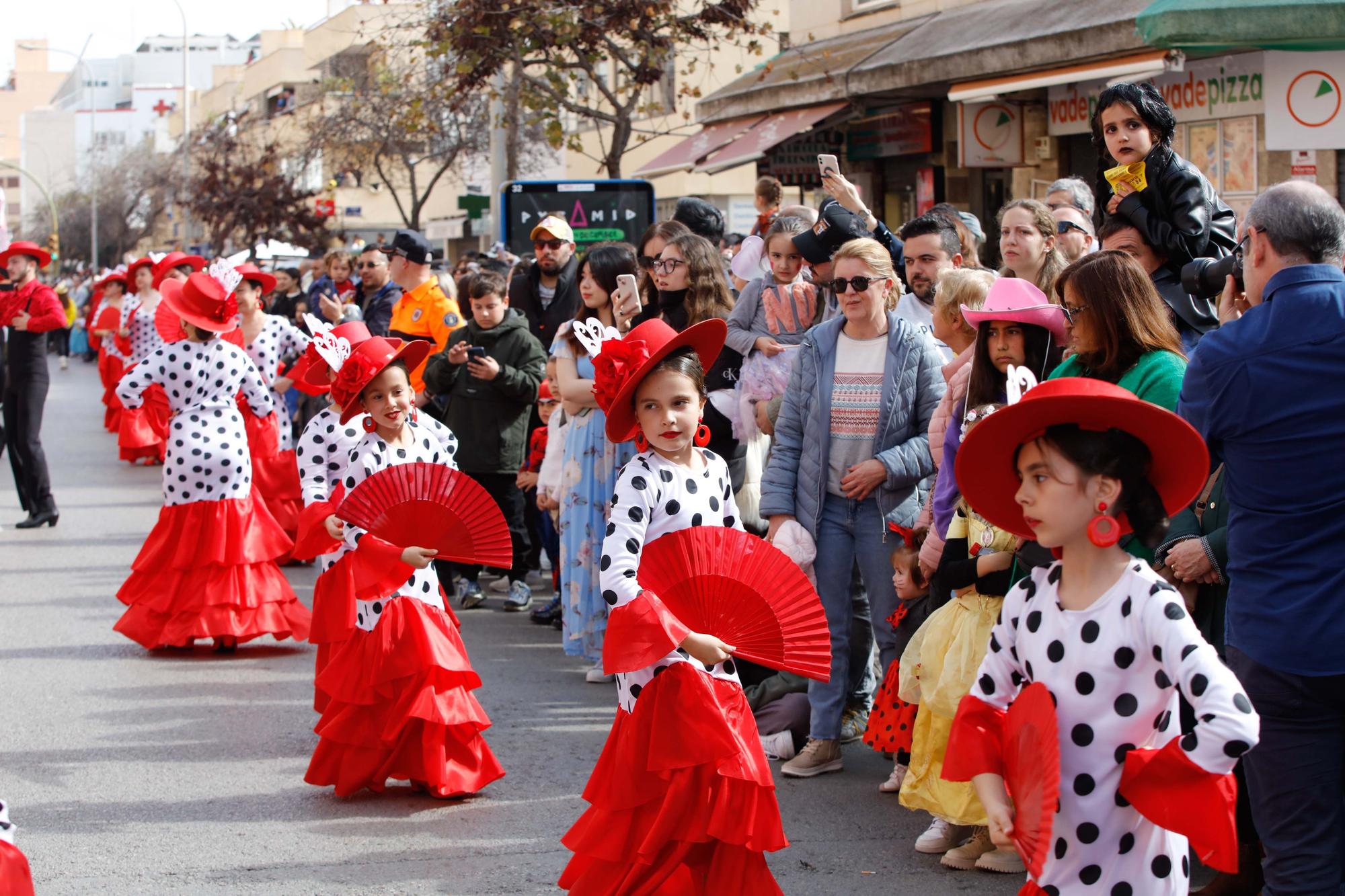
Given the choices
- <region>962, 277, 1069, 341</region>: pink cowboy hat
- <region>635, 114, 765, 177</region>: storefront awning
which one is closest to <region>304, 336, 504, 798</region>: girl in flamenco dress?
<region>962, 277, 1069, 341</region>: pink cowboy hat

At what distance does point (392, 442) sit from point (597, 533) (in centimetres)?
195

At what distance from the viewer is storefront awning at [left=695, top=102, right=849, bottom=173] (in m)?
17.2

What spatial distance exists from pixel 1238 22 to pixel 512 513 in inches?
220

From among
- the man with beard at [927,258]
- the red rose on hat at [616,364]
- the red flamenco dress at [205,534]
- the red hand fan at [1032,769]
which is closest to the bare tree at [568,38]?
the red flamenco dress at [205,534]

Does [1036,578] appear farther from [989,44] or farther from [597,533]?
A: [989,44]

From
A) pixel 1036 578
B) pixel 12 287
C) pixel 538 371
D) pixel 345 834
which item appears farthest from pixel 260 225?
pixel 1036 578

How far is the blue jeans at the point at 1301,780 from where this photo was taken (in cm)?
388

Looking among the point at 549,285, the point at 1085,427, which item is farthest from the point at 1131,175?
the point at 549,285

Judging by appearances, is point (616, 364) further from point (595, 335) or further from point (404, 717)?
point (404, 717)

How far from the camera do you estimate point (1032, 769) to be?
3182 millimetres

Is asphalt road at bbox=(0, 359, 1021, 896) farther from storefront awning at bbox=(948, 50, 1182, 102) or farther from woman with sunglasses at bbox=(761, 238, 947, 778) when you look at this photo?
storefront awning at bbox=(948, 50, 1182, 102)

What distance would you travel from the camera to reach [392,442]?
662 centimetres

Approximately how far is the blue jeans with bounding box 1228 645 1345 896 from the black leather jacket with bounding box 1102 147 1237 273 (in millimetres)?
2255

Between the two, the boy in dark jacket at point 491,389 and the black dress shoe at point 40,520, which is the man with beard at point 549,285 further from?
the black dress shoe at point 40,520
